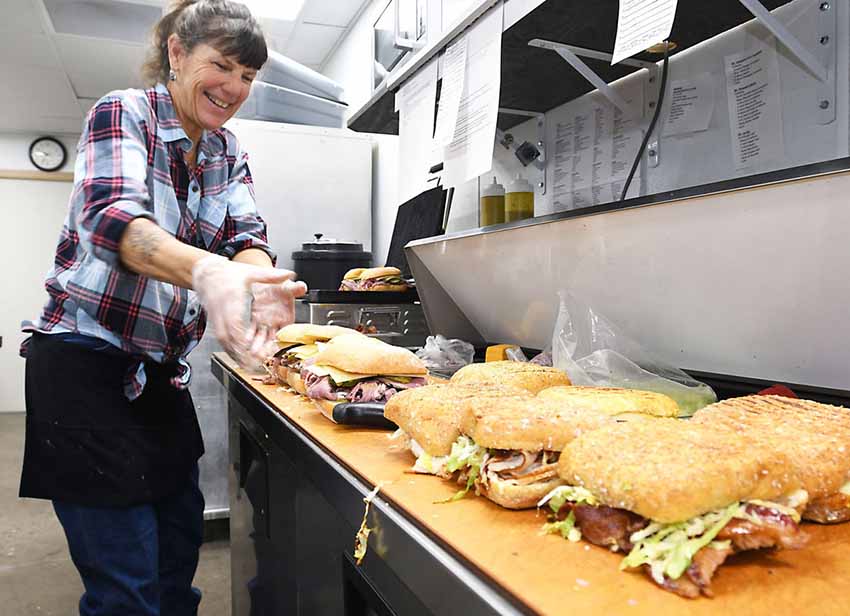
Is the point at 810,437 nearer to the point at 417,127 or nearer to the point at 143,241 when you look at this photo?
the point at 143,241

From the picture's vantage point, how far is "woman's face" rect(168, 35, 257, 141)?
4.84 feet

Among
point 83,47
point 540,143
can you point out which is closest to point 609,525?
point 540,143

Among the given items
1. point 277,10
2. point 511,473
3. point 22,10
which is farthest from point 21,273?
point 511,473

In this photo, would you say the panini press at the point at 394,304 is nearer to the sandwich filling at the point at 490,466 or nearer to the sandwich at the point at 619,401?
the sandwich at the point at 619,401

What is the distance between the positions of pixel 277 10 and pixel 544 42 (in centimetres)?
307

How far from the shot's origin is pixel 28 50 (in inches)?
189

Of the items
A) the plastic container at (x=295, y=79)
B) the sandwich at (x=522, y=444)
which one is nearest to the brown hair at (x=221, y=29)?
the sandwich at (x=522, y=444)

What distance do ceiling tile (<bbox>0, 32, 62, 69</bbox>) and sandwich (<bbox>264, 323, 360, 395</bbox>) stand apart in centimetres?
411

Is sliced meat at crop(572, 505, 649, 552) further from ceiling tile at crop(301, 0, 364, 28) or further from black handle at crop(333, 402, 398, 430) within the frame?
ceiling tile at crop(301, 0, 364, 28)

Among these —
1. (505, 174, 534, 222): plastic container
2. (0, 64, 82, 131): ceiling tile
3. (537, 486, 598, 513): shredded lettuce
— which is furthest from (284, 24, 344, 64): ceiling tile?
(537, 486, 598, 513): shredded lettuce

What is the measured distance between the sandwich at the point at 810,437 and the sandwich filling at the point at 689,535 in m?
0.04

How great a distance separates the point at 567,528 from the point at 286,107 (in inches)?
134

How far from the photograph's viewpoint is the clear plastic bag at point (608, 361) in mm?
1153

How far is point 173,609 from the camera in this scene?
1.81m
